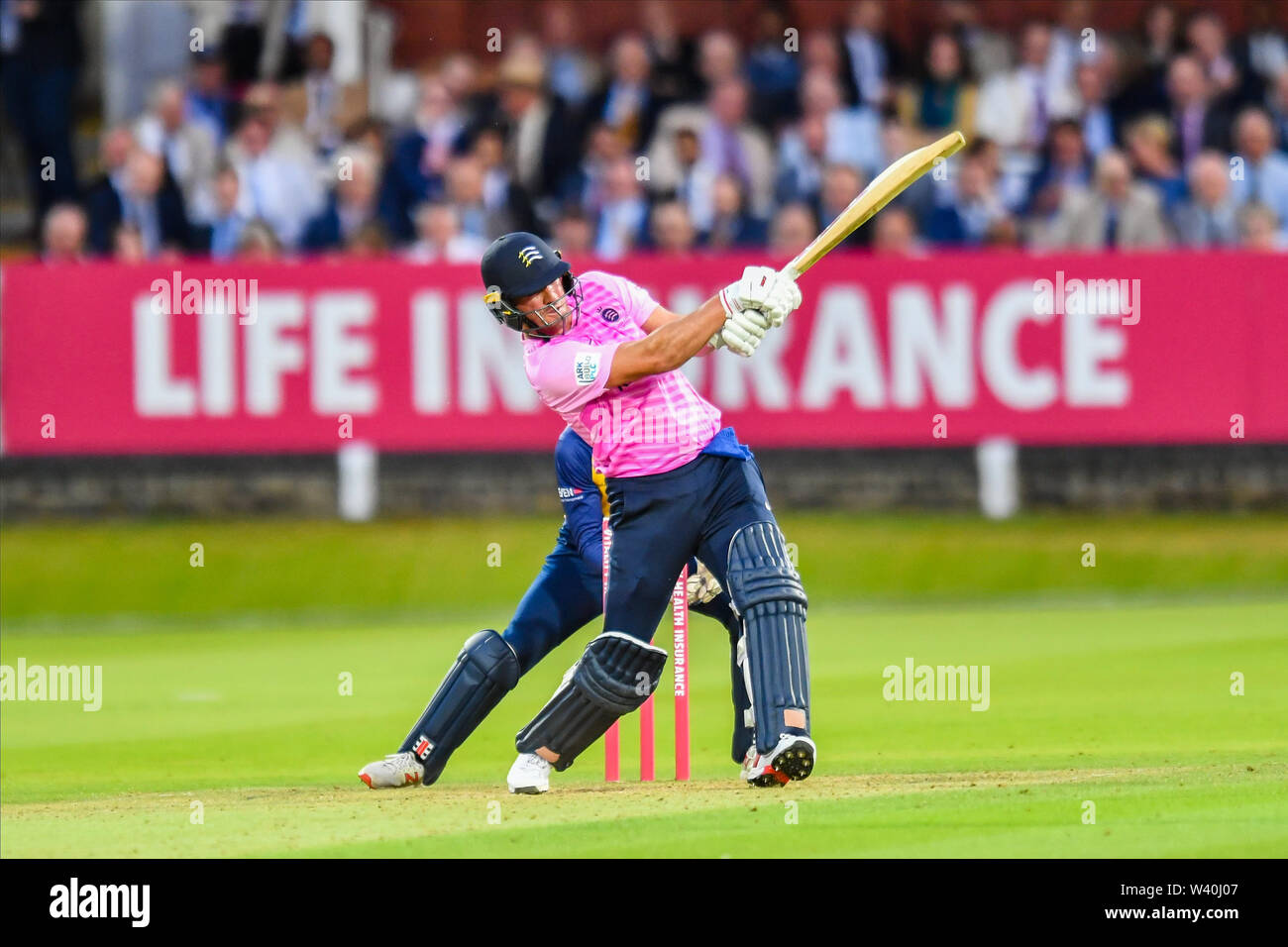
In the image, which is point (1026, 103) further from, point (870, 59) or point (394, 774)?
point (394, 774)

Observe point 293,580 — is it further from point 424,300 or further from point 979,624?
point 979,624

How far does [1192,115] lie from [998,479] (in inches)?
156

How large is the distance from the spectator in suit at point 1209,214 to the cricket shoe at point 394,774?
1102cm

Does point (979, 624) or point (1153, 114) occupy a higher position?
point (1153, 114)

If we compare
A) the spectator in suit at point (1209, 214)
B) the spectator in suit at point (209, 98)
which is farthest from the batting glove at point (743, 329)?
the spectator in suit at point (209, 98)

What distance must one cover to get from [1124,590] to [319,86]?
8.76 metres

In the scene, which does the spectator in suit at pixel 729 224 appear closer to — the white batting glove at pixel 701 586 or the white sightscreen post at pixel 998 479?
the white sightscreen post at pixel 998 479

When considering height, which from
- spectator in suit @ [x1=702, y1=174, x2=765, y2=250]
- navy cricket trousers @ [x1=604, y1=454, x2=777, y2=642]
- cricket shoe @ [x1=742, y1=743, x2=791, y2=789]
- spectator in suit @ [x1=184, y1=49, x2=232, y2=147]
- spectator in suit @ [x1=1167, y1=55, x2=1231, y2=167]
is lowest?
cricket shoe @ [x1=742, y1=743, x2=791, y2=789]

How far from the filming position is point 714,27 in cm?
2295

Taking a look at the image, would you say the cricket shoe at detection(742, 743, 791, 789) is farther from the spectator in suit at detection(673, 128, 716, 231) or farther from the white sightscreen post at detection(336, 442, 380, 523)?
the spectator in suit at detection(673, 128, 716, 231)

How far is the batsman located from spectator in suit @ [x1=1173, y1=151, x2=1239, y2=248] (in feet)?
34.5

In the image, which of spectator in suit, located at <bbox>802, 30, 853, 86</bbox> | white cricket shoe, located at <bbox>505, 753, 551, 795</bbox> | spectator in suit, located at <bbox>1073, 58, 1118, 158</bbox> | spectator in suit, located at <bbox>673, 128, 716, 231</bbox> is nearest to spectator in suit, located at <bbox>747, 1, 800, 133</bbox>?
spectator in suit, located at <bbox>802, 30, 853, 86</bbox>

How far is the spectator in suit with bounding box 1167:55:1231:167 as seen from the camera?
19.7 m

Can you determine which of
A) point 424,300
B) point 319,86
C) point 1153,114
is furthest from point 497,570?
point 1153,114
